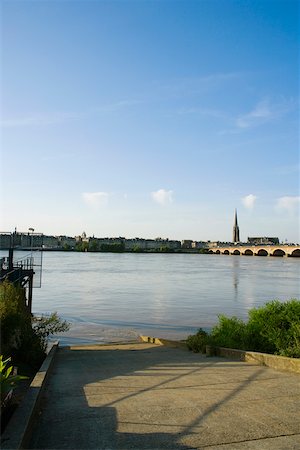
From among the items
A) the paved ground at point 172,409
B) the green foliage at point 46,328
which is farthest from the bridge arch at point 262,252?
the paved ground at point 172,409

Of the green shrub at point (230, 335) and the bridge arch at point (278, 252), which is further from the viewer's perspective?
the bridge arch at point (278, 252)

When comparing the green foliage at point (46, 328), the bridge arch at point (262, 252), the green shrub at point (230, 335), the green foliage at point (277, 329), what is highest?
the bridge arch at point (262, 252)

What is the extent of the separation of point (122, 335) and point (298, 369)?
14.2 m

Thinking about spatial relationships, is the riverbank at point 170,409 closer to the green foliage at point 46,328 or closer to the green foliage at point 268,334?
the green foliage at point 268,334

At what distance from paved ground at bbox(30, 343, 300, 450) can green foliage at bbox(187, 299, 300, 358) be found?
1200 mm

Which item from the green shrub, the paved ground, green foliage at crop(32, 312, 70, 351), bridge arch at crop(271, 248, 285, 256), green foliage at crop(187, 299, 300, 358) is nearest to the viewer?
the paved ground

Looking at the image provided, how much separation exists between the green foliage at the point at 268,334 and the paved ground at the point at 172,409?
3.94 feet

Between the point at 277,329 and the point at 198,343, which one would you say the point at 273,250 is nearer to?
the point at 198,343

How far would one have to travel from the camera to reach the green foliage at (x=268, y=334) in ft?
30.9

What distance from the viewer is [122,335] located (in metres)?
21.3

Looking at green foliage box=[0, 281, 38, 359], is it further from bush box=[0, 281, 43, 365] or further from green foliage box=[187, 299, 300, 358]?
green foliage box=[187, 299, 300, 358]

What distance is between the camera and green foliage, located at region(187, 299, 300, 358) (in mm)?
9422

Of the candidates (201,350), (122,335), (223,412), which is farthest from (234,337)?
(122,335)

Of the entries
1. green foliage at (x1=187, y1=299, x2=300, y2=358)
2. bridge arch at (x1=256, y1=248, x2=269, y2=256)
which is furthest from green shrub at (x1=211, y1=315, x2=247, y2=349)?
bridge arch at (x1=256, y1=248, x2=269, y2=256)
